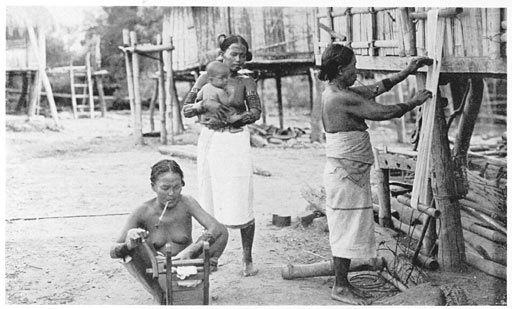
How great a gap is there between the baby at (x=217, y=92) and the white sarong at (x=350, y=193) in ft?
2.50

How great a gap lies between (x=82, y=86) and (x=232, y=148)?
1535 cm

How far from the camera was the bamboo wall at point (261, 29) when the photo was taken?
12.2m

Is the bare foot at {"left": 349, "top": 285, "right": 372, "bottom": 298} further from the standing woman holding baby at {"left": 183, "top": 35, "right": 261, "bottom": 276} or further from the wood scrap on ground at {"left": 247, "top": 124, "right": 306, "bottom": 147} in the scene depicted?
the wood scrap on ground at {"left": 247, "top": 124, "right": 306, "bottom": 147}

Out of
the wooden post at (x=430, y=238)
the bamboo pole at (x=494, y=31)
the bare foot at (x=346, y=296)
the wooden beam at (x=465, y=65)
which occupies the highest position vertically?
the bamboo pole at (x=494, y=31)

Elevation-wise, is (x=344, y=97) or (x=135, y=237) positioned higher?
(x=344, y=97)

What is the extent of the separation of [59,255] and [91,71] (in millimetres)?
14088

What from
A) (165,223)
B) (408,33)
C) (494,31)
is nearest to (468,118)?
(408,33)

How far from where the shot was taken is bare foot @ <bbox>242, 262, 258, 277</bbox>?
15.1ft

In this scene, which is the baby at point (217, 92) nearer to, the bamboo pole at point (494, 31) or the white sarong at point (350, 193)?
the white sarong at point (350, 193)

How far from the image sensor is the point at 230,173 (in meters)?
4.57

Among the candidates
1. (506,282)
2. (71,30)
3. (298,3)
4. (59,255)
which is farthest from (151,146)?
(506,282)

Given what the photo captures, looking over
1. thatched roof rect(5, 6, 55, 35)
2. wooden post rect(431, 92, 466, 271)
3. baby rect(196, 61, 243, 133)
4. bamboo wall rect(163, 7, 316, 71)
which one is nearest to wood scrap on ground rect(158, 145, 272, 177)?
thatched roof rect(5, 6, 55, 35)

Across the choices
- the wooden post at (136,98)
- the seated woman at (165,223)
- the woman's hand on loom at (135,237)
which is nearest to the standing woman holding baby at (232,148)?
the seated woman at (165,223)

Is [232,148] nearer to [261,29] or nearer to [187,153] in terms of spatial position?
[187,153]
